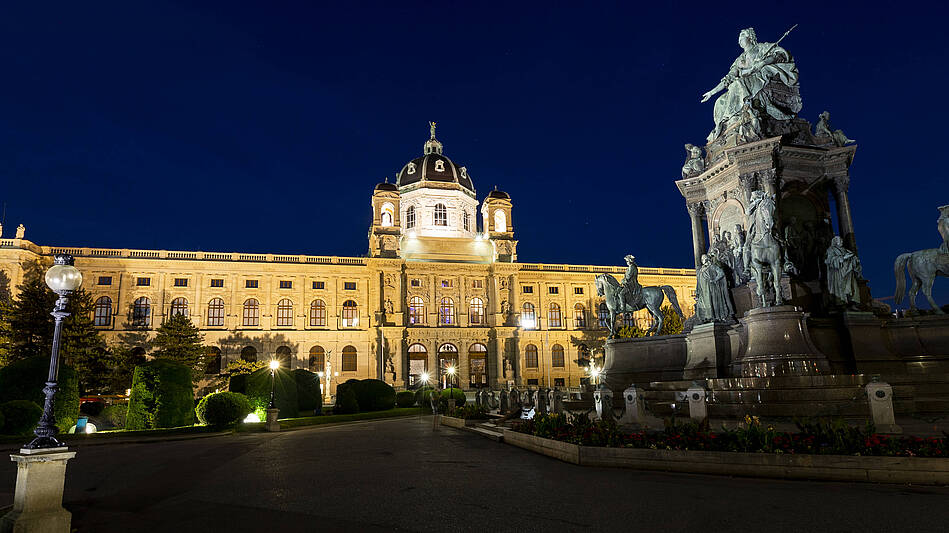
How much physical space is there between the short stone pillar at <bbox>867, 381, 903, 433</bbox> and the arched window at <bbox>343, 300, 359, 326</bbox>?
193 feet

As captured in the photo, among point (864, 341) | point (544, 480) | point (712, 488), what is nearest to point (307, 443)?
point (544, 480)

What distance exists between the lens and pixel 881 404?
36.0 ft

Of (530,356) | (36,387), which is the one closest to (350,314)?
(530,356)

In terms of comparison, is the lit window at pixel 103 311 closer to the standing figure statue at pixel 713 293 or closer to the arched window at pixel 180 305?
the arched window at pixel 180 305

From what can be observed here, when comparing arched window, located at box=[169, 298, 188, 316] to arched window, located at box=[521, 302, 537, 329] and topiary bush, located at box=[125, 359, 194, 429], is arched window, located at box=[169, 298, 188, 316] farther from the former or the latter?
topiary bush, located at box=[125, 359, 194, 429]

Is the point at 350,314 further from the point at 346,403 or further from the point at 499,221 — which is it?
the point at 346,403

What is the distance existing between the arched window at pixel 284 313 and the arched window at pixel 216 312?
233 inches

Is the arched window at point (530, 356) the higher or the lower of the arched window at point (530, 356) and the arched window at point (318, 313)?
the lower

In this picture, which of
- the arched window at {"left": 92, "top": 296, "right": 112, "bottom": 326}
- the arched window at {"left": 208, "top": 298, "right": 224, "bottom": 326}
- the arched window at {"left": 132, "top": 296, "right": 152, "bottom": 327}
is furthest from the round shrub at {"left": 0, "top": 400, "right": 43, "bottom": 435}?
the arched window at {"left": 92, "top": 296, "right": 112, "bottom": 326}

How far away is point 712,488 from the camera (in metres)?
8.45

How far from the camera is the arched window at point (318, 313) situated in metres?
65.3

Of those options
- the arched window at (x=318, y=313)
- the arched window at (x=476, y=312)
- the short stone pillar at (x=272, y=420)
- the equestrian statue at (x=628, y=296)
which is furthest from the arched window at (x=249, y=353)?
the equestrian statue at (x=628, y=296)

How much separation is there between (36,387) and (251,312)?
44042 mm

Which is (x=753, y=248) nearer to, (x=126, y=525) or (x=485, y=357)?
(x=126, y=525)
